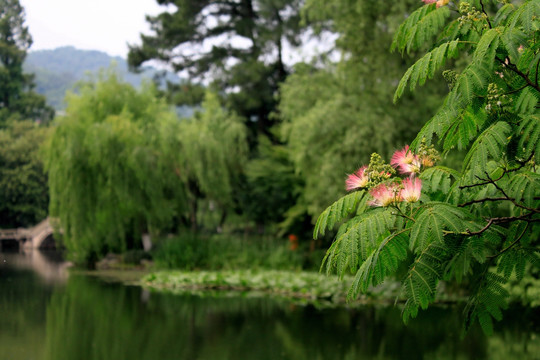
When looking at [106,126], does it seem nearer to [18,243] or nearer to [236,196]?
[236,196]

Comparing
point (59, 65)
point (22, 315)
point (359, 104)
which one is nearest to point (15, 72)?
point (359, 104)

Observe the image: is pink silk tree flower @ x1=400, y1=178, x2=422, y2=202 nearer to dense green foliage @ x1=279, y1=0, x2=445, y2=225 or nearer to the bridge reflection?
dense green foliage @ x1=279, y1=0, x2=445, y2=225

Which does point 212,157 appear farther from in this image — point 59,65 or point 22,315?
point 59,65

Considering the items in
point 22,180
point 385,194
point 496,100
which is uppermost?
point 22,180

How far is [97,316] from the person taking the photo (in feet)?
36.8

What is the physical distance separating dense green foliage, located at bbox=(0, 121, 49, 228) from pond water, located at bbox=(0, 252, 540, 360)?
17.5 meters

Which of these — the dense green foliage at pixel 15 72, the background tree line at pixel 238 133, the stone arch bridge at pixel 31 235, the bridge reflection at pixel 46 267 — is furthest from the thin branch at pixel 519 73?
the dense green foliage at pixel 15 72

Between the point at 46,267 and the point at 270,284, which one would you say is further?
the point at 46,267

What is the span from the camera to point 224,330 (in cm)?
991

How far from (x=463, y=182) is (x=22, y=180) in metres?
29.6

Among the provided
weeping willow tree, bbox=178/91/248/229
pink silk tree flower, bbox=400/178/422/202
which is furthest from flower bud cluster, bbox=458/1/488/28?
weeping willow tree, bbox=178/91/248/229

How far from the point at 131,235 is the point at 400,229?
18081 millimetres

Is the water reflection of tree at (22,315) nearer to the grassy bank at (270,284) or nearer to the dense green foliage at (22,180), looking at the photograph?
the grassy bank at (270,284)

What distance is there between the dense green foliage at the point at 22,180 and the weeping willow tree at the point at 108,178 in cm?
1242
